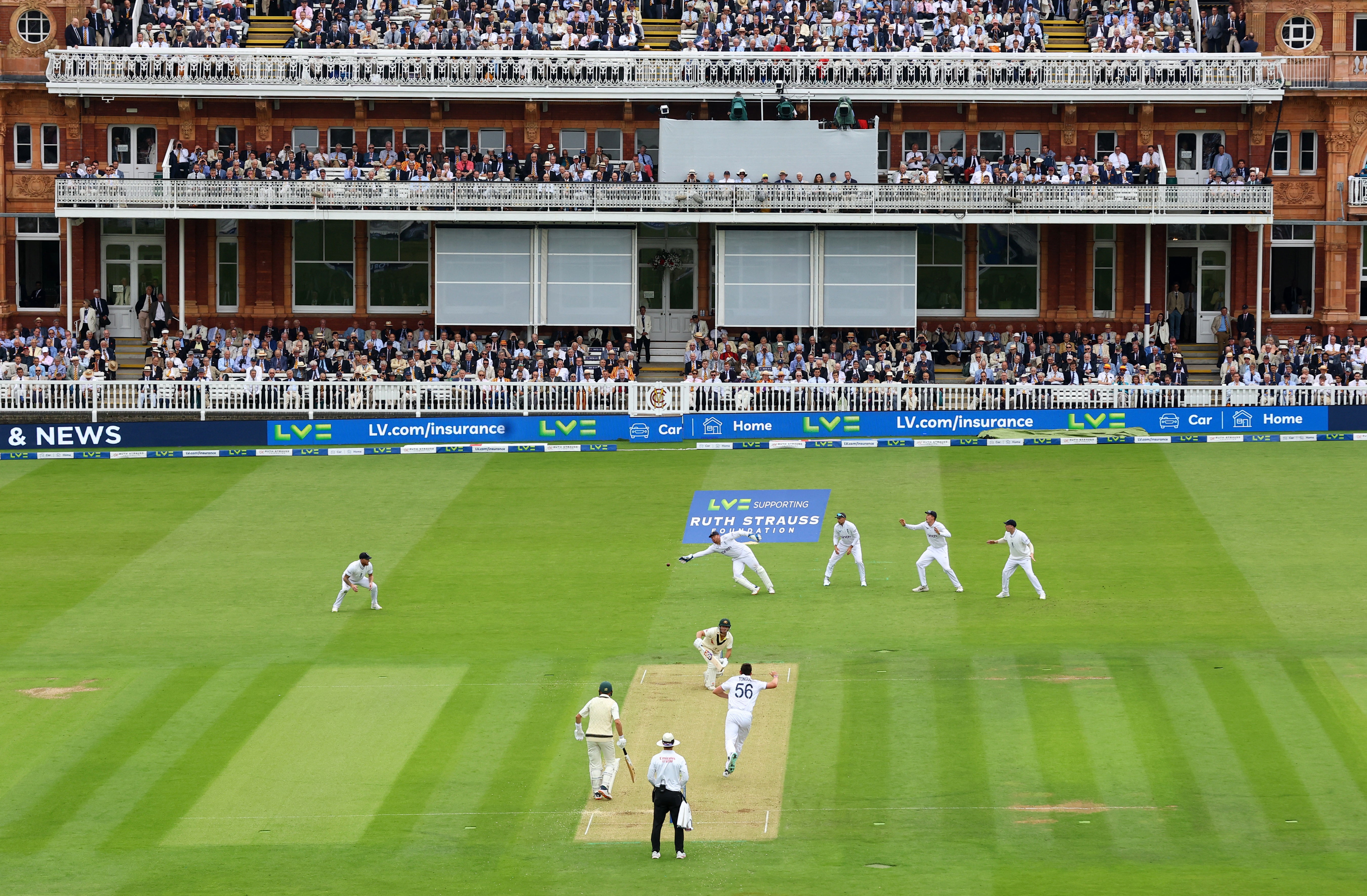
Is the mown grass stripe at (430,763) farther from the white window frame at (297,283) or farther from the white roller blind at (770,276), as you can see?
the white window frame at (297,283)

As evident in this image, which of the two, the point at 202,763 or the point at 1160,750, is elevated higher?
the point at 1160,750

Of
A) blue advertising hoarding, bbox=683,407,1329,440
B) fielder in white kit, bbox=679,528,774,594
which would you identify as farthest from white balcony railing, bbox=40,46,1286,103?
fielder in white kit, bbox=679,528,774,594

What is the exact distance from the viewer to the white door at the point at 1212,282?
55312 mm

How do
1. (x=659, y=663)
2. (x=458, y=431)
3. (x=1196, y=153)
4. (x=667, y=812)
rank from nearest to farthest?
(x=667, y=812) → (x=659, y=663) → (x=458, y=431) → (x=1196, y=153)

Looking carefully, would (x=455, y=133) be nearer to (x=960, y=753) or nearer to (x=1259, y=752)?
(x=960, y=753)

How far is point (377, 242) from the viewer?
55.8m

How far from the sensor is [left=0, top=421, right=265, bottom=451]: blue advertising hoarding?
149ft

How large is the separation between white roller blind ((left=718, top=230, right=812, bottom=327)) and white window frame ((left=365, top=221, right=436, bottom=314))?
8.80 meters

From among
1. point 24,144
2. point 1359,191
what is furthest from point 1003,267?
point 24,144

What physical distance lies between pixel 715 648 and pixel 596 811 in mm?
4336

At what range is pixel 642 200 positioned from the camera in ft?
172

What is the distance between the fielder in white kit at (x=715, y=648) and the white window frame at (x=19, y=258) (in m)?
34.9

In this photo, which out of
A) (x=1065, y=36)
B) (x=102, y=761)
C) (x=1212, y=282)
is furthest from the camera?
(x=1212, y=282)

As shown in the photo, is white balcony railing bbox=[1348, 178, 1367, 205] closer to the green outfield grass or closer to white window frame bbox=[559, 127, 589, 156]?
the green outfield grass
